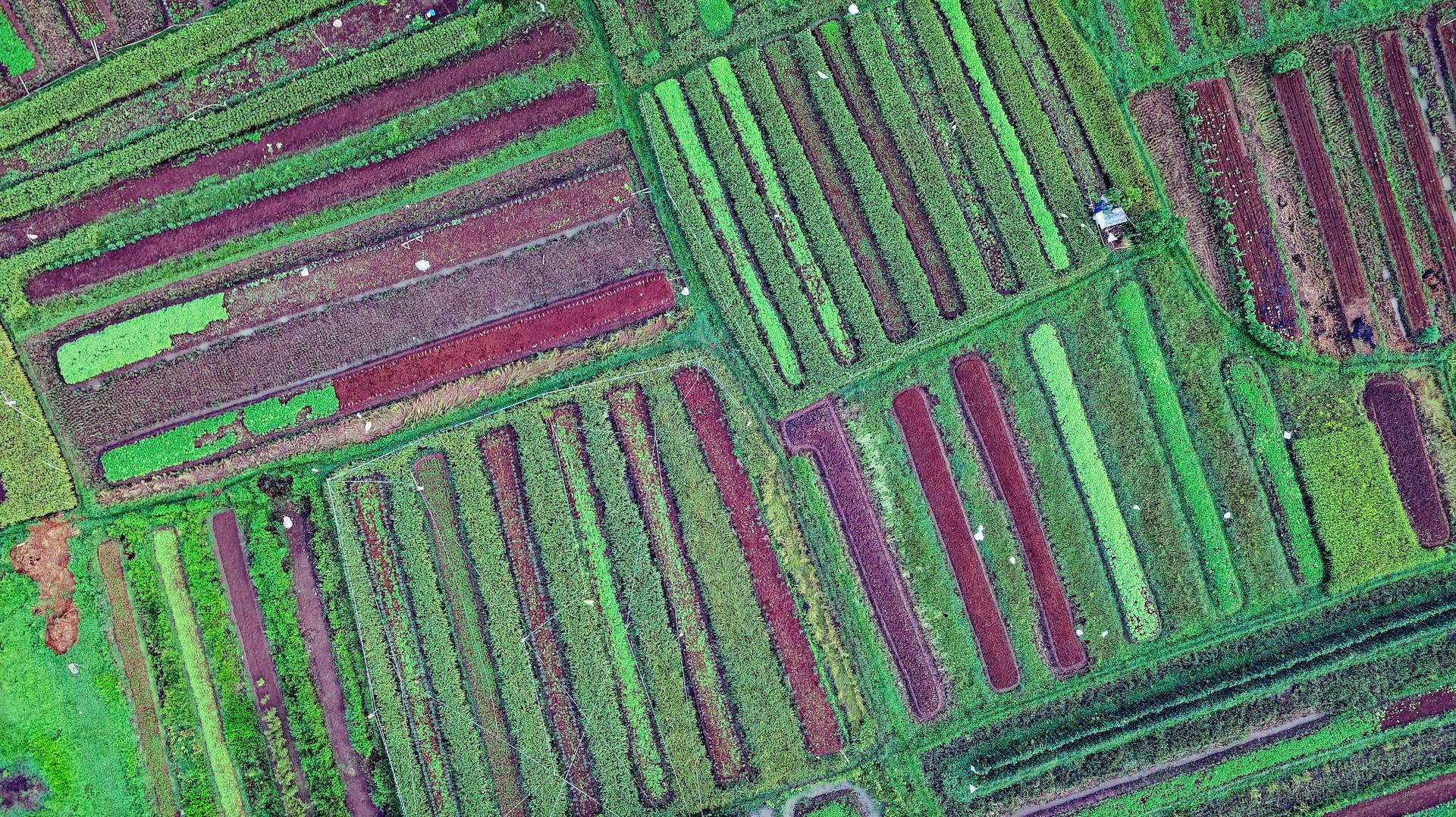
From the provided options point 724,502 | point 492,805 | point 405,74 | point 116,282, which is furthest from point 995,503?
point 116,282

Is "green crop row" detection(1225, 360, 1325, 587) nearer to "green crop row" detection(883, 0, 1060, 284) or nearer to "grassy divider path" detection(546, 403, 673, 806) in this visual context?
"green crop row" detection(883, 0, 1060, 284)

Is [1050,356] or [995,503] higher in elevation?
[1050,356]

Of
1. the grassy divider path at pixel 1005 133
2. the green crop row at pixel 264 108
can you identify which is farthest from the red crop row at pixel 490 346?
the grassy divider path at pixel 1005 133

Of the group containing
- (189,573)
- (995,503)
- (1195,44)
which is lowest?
(995,503)

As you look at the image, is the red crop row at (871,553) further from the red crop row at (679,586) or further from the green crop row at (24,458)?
the green crop row at (24,458)

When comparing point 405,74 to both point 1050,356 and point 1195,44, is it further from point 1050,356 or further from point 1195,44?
point 1195,44

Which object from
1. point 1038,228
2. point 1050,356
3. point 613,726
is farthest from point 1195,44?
point 613,726

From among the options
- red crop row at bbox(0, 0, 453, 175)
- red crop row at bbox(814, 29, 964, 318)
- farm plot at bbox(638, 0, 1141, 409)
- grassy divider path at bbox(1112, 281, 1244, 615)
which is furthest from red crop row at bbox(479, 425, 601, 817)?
grassy divider path at bbox(1112, 281, 1244, 615)
